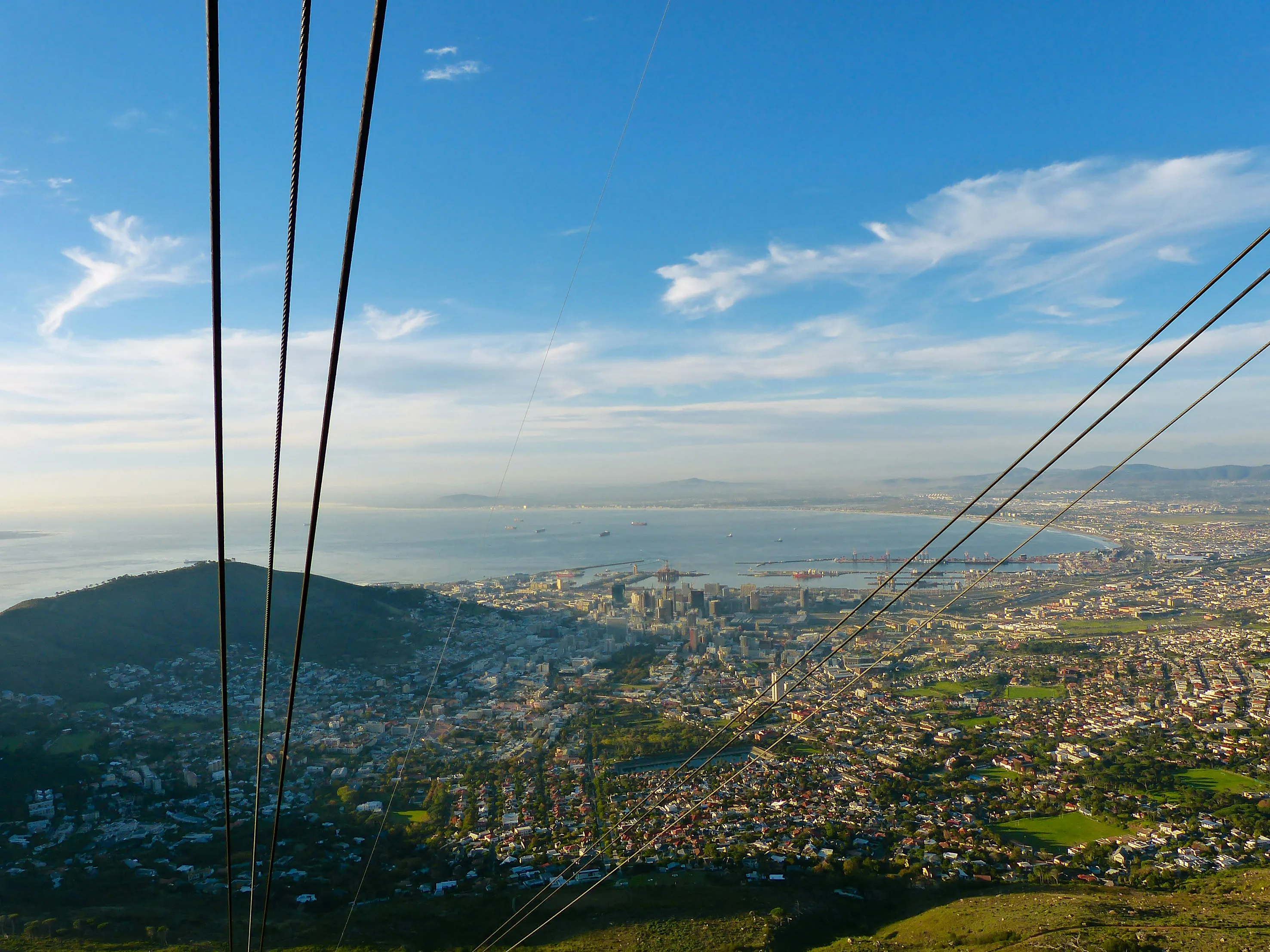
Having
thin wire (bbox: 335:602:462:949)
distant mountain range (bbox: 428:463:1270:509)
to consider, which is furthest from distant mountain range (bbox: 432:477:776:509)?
thin wire (bbox: 335:602:462:949)

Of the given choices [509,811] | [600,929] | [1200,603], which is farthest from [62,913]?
[1200,603]

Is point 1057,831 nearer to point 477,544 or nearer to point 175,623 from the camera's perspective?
point 175,623

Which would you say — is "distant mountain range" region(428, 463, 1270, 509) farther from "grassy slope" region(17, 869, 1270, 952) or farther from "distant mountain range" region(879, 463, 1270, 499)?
"grassy slope" region(17, 869, 1270, 952)

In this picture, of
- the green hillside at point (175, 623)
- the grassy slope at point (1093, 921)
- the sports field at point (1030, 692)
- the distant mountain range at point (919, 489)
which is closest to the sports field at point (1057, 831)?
the grassy slope at point (1093, 921)

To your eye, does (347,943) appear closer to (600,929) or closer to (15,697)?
(600,929)

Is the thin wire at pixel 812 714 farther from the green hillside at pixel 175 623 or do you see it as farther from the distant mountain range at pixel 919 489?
the distant mountain range at pixel 919 489
